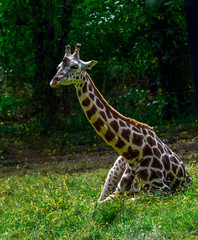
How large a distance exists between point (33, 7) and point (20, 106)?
2.65 meters

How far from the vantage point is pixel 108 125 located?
538cm

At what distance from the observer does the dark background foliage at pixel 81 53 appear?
40.9ft

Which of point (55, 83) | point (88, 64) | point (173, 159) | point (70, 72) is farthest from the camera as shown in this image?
point (173, 159)

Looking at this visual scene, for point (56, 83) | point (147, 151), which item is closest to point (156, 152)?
point (147, 151)

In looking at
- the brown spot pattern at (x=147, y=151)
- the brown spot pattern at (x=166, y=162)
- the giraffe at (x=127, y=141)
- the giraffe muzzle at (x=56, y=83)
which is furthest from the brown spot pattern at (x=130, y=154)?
the giraffe muzzle at (x=56, y=83)

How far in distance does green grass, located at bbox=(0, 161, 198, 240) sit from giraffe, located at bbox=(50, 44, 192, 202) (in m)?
0.25

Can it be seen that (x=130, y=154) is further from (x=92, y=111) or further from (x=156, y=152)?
(x=92, y=111)

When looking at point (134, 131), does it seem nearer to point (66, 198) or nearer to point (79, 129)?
point (66, 198)

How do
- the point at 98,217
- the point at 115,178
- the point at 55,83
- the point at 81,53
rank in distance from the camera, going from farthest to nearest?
the point at 81,53 < the point at 115,178 < the point at 55,83 < the point at 98,217

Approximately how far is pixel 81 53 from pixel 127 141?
7.47m

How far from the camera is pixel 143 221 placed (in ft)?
14.3

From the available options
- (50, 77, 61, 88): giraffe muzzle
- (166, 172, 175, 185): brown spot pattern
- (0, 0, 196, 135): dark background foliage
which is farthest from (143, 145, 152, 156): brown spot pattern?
(0, 0, 196, 135): dark background foliage

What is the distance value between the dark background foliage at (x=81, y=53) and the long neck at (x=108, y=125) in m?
6.98

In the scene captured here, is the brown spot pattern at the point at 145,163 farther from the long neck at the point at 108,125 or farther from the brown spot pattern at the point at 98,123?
the brown spot pattern at the point at 98,123
